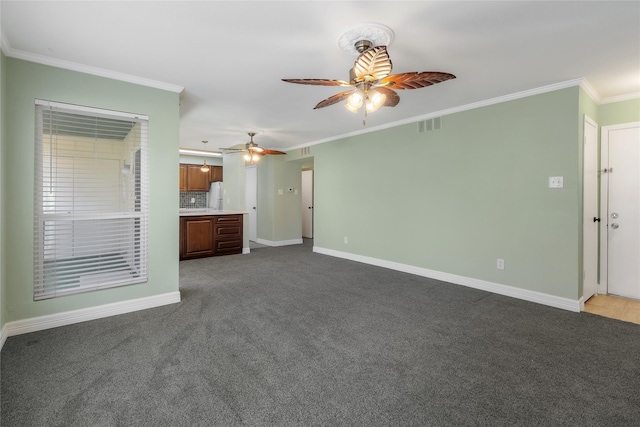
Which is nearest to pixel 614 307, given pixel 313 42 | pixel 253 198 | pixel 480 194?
pixel 480 194

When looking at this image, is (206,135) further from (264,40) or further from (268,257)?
(264,40)

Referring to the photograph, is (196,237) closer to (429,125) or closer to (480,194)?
(429,125)

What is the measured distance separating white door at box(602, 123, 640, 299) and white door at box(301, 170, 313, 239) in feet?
21.5

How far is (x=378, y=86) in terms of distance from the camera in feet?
7.71

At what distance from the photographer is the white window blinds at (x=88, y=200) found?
277cm

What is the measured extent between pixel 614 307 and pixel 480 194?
1.88m

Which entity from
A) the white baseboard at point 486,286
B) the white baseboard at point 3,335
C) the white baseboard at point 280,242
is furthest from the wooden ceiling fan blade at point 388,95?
the white baseboard at point 280,242

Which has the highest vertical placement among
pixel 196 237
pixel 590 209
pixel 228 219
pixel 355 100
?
pixel 355 100

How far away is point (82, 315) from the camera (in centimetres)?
293

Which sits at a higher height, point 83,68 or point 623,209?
point 83,68

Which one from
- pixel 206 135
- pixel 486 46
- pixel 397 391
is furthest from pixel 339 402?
pixel 206 135

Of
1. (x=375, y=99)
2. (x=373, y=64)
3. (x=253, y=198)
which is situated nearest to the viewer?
(x=373, y=64)

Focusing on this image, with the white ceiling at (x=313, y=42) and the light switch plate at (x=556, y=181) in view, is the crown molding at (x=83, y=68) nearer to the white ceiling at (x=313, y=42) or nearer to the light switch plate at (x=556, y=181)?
the white ceiling at (x=313, y=42)

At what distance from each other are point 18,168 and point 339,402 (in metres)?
3.24
